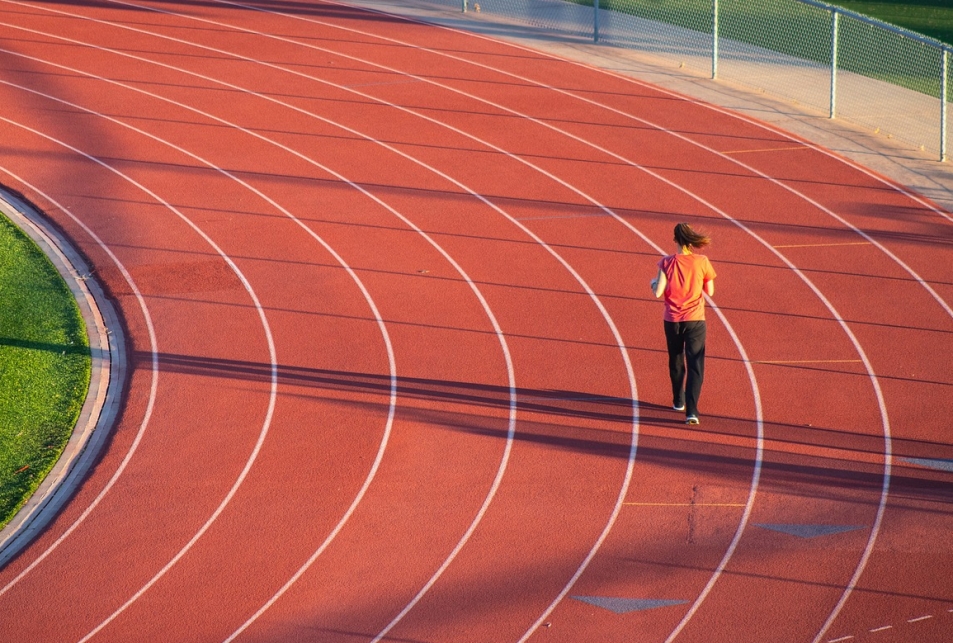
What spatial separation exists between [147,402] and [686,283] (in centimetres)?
484

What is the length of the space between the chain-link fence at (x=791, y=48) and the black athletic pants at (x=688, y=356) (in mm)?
7352

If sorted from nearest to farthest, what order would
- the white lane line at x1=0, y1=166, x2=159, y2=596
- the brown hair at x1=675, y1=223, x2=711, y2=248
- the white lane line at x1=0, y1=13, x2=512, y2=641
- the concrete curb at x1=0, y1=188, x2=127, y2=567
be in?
the white lane line at x1=0, y1=13, x2=512, y2=641, the white lane line at x1=0, y1=166, x2=159, y2=596, the concrete curb at x1=0, y1=188, x2=127, y2=567, the brown hair at x1=675, y1=223, x2=711, y2=248

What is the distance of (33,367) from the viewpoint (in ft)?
36.4

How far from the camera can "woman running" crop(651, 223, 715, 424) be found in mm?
9469

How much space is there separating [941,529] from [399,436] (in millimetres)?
4243

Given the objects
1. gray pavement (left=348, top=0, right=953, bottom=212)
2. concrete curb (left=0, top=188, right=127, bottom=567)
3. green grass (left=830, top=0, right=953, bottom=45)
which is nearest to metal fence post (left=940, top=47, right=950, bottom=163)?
gray pavement (left=348, top=0, right=953, bottom=212)

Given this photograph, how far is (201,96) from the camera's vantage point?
18016 millimetres

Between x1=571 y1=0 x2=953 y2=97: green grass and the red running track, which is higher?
x1=571 y1=0 x2=953 y2=97: green grass

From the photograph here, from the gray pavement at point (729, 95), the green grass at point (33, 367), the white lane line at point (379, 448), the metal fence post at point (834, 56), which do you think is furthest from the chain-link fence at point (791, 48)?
the green grass at point (33, 367)

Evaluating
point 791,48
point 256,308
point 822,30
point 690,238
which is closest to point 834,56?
point 791,48

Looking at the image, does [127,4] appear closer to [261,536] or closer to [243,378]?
[243,378]

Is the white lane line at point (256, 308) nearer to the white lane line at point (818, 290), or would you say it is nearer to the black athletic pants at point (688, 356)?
the white lane line at point (818, 290)

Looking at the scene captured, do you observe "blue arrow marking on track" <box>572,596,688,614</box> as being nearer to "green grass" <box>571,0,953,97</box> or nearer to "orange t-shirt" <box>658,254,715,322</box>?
"orange t-shirt" <box>658,254,715,322</box>

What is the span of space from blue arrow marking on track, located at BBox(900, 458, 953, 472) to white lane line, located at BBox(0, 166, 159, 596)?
626cm
